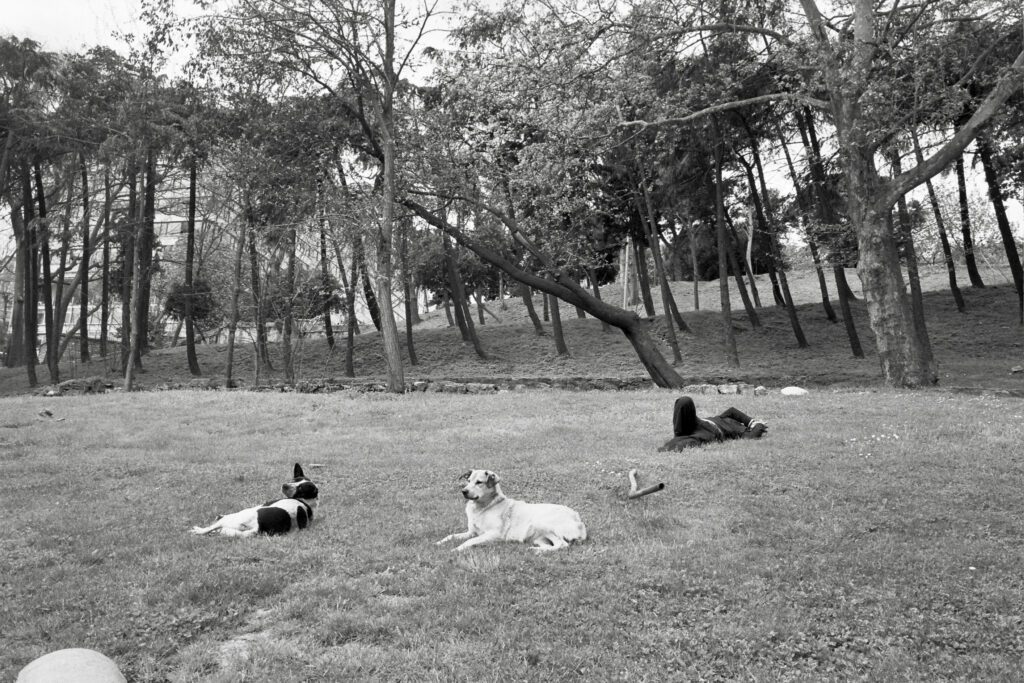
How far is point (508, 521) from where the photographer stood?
714 cm

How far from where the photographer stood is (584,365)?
113 feet

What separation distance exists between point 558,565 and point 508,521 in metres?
0.98

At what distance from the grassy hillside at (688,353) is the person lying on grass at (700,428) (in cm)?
1361

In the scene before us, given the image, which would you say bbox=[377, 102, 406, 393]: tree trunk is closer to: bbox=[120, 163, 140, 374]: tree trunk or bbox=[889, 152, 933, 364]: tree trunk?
bbox=[120, 163, 140, 374]: tree trunk

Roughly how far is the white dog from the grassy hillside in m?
19.7

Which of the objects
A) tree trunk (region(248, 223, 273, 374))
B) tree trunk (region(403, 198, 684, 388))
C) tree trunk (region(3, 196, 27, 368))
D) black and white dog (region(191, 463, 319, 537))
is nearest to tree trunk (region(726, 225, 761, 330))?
tree trunk (region(403, 198, 684, 388))

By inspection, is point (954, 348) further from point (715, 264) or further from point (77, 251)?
point (77, 251)

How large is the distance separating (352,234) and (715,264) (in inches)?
1509

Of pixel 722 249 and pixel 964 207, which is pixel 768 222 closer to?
pixel 722 249

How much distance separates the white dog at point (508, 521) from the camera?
22.8ft

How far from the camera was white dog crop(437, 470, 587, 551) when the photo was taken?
273 inches

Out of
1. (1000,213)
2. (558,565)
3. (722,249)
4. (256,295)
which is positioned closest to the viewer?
(558,565)

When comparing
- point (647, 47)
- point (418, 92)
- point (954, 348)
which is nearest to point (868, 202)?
point (647, 47)

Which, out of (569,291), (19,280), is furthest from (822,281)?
(19,280)
